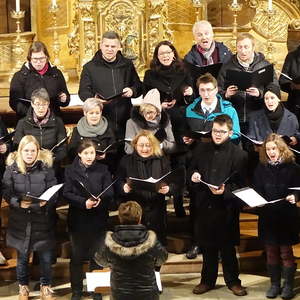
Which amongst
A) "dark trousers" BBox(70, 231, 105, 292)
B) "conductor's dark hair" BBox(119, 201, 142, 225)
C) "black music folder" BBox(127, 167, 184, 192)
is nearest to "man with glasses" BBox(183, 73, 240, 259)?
"black music folder" BBox(127, 167, 184, 192)

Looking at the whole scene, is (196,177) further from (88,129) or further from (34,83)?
(34,83)

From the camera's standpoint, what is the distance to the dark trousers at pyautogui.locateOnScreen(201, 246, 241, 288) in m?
8.40

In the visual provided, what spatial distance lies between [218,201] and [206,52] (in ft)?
4.65

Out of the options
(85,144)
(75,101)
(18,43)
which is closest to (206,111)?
(85,144)

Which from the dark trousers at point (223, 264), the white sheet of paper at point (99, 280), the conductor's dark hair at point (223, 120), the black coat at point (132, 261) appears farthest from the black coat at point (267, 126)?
the black coat at point (132, 261)

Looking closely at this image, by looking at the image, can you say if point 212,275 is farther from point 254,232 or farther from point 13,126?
point 13,126

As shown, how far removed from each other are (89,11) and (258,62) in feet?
7.88

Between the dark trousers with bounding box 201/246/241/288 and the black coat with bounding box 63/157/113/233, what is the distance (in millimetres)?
909

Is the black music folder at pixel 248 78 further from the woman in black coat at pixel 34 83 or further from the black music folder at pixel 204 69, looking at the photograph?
the woman in black coat at pixel 34 83

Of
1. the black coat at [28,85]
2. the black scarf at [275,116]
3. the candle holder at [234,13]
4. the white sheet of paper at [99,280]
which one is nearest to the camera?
the white sheet of paper at [99,280]

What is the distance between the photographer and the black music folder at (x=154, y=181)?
8.01 meters

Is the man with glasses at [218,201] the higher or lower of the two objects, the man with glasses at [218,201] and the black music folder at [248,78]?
the lower

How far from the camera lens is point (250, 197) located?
7.98 m

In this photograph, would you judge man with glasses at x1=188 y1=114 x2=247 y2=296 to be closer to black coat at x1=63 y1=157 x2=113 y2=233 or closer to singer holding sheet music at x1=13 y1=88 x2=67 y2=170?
black coat at x1=63 y1=157 x2=113 y2=233
